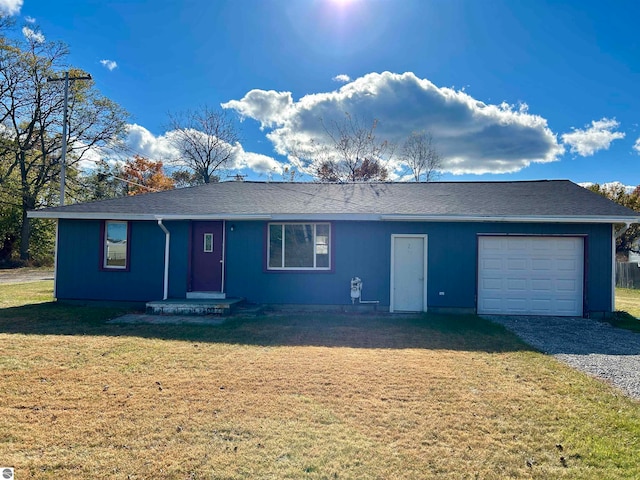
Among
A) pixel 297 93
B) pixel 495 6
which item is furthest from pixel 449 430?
pixel 297 93

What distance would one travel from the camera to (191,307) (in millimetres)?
8539

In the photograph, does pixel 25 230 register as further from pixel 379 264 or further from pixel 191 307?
pixel 379 264

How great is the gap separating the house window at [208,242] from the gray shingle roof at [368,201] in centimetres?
68

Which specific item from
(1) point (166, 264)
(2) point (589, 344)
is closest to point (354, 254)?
(1) point (166, 264)

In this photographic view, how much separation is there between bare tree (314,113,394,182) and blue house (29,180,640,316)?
16.6 m

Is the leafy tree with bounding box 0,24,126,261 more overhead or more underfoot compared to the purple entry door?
more overhead

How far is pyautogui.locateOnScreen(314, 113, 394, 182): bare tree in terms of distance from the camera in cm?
2517

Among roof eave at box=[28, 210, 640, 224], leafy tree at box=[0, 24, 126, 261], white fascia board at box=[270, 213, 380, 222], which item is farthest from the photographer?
leafy tree at box=[0, 24, 126, 261]

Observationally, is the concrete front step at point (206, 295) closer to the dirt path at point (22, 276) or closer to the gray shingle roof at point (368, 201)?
the gray shingle roof at point (368, 201)

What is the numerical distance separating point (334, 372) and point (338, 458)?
1.97m

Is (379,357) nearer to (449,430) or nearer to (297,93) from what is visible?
(449,430)

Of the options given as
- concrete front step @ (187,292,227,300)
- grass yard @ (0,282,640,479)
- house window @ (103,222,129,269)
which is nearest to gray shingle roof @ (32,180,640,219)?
house window @ (103,222,129,269)

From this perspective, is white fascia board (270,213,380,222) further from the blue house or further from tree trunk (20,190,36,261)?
tree trunk (20,190,36,261)

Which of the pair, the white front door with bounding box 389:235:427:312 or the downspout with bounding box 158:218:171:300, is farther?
the downspout with bounding box 158:218:171:300
